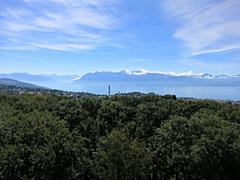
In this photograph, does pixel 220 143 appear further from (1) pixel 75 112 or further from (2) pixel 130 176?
(1) pixel 75 112

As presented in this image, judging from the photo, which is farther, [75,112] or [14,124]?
[75,112]

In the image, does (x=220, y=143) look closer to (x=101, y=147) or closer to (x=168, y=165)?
(x=168, y=165)

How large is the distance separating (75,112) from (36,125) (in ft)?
30.3

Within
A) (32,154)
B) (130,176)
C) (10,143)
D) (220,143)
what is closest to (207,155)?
(220,143)

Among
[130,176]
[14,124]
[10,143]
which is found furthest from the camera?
[14,124]

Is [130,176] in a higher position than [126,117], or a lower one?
lower

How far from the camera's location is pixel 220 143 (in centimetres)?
3644

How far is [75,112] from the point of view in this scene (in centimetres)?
4641

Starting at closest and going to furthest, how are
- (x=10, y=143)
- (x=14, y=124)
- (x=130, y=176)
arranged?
(x=130, y=176), (x=10, y=143), (x=14, y=124)

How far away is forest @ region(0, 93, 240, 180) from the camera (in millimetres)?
33312

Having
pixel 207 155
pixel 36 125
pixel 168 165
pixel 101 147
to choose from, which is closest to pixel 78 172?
pixel 101 147

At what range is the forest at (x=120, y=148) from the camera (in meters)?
33.3

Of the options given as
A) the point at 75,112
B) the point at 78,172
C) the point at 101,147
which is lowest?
the point at 78,172

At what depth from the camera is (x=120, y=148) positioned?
33125 mm
